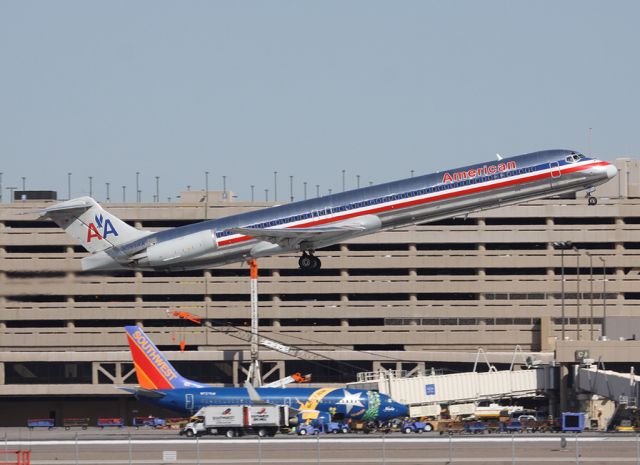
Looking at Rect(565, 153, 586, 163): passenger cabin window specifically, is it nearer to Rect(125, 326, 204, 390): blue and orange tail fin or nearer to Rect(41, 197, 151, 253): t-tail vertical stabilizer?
Rect(41, 197, 151, 253): t-tail vertical stabilizer

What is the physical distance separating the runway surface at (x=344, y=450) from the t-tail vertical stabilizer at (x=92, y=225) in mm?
14867

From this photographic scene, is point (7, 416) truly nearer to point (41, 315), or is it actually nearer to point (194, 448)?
point (41, 315)

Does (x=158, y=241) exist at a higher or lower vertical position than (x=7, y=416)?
higher

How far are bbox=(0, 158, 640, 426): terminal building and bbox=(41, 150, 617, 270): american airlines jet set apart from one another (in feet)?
278

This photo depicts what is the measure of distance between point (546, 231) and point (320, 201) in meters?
93.1

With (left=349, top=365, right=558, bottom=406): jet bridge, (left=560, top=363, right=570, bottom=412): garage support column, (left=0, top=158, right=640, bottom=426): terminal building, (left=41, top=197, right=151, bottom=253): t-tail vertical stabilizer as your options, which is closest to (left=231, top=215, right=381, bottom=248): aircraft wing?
(left=41, top=197, right=151, bottom=253): t-tail vertical stabilizer

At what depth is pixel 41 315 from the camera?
17888 cm

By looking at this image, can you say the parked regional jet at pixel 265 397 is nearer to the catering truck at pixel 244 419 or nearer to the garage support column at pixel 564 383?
the catering truck at pixel 244 419

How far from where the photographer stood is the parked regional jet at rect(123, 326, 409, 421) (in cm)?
10194

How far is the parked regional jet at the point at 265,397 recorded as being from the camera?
334 ft

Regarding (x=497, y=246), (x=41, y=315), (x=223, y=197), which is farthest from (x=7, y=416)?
(x=497, y=246)

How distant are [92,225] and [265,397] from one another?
64.4 feet

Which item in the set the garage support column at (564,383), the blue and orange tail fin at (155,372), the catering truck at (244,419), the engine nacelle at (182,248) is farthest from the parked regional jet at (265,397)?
the garage support column at (564,383)

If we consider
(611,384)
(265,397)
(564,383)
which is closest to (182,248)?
(265,397)
